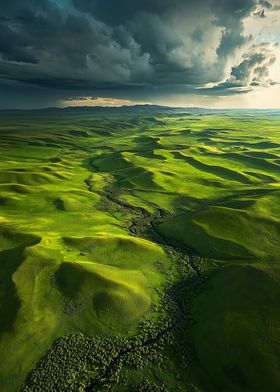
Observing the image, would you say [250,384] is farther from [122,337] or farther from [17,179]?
[17,179]

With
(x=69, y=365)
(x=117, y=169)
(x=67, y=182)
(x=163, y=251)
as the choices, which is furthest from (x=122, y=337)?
(x=117, y=169)

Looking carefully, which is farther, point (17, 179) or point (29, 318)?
point (17, 179)

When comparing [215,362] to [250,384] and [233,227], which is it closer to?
[250,384]

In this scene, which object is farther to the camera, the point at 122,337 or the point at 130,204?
the point at 130,204

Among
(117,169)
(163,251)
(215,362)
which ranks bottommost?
(117,169)

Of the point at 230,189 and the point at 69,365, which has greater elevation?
the point at 69,365

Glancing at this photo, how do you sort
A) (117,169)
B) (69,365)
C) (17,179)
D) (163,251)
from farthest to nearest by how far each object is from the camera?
(117,169)
(17,179)
(163,251)
(69,365)

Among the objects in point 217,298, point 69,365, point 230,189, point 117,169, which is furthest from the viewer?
point 117,169

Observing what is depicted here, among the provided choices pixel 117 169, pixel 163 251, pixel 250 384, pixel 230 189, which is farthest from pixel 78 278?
pixel 117 169

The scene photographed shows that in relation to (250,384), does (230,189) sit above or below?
below
